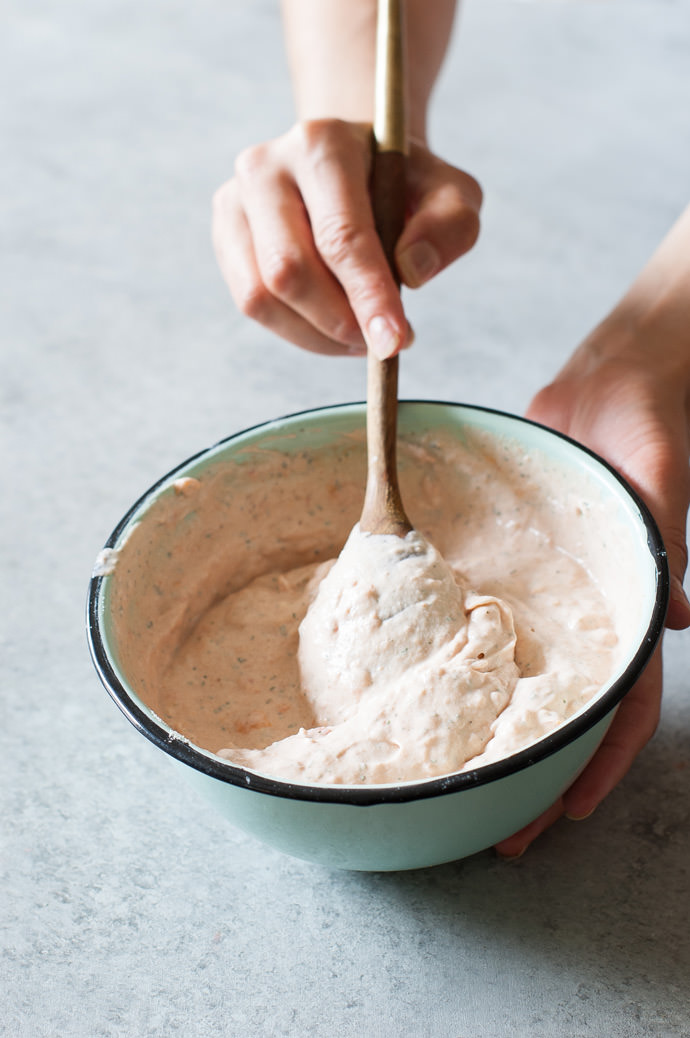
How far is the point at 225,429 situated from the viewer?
1616 millimetres

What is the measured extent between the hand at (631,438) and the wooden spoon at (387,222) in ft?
0.88

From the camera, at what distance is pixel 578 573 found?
1.14m

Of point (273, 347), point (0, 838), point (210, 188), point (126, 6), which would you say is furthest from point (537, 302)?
point (126, 6)

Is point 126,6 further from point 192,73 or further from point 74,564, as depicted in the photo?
point 74,564

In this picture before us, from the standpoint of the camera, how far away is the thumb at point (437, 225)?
3.78 feet

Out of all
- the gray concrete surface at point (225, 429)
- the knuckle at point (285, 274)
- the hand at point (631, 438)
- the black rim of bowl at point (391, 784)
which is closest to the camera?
the black rim of bowl at point (391, 784)

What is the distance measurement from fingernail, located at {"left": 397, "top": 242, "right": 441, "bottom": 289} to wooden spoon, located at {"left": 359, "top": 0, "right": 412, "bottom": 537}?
0.5 inches

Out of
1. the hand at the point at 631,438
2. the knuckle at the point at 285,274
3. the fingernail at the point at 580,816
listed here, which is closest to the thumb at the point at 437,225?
the knuckle at the point at 285,274

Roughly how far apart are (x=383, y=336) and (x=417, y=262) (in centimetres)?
15

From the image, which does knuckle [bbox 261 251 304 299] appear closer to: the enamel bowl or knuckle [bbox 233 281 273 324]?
knuckle [bbox 233 281 273 324]

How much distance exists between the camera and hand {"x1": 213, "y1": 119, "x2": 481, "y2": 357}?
3.57 feet

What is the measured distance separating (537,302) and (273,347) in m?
0.48

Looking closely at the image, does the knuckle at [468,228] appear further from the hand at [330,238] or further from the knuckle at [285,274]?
the knuckle at [285,274]

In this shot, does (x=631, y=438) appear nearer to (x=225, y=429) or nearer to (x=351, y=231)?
(x=351, y=231)
